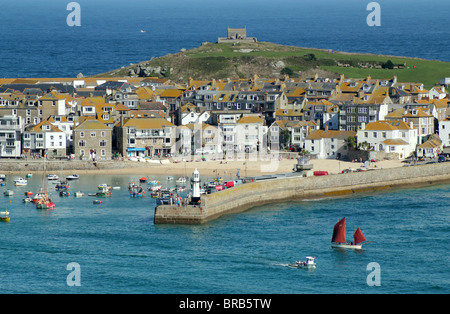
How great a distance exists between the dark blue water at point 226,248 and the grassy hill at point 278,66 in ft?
225

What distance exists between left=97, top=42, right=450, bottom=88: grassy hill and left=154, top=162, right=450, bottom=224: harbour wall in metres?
54.5

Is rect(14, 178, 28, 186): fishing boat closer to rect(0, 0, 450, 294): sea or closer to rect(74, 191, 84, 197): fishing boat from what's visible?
rect(0, 0, 450, 294): sea

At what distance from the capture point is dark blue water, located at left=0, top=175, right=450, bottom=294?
65.2m

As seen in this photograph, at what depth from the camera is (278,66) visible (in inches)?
6471

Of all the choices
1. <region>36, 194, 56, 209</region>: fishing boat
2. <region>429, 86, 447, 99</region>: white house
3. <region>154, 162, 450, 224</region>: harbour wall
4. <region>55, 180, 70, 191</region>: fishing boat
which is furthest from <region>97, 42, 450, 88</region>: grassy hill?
<region>36, 194, 56, 209</region>: fishing boat

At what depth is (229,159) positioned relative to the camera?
111 meters

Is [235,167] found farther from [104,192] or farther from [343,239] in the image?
[343,239]

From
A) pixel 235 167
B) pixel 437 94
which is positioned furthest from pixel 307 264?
pixel 437 94

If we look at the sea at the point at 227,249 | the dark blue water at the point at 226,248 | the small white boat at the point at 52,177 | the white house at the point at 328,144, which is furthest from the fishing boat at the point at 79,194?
the white house at the point at 328,144

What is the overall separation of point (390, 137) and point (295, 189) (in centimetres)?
2121

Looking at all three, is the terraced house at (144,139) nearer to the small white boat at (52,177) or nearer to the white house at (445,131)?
the small white boat at (52,177)
